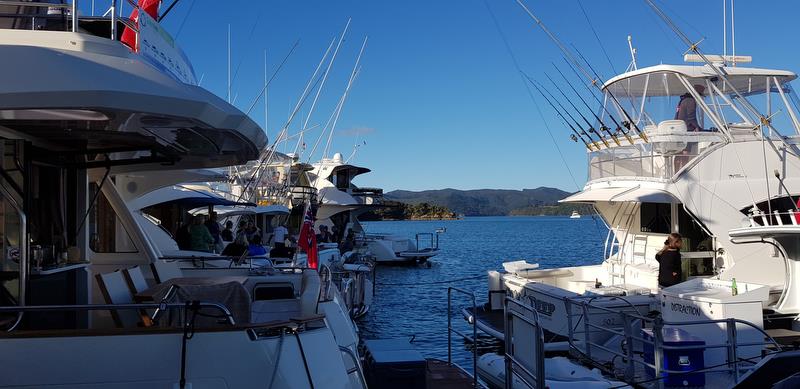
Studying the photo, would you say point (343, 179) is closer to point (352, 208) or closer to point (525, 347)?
point (352, 208)

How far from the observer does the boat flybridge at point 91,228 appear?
4.09 metres

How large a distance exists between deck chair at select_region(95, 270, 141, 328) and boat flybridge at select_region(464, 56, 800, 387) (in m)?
7.66

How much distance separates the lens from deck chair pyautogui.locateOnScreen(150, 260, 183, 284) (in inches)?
325

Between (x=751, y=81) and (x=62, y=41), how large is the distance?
17042 millimetres

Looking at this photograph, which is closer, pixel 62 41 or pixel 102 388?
pixel 102 388

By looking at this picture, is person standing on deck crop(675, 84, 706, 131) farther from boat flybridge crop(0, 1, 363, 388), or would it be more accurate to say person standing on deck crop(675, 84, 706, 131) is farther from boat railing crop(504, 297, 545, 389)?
boat flybridge crop(0, 1, 363, 388)

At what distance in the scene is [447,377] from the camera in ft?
29.1

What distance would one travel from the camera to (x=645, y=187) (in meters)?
16.3

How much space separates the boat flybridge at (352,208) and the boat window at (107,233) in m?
34.0

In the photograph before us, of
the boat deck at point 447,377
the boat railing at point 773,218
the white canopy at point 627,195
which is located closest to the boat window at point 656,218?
the white canopy at point 627,195

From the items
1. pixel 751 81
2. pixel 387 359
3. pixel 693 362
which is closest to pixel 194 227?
pixel 387 359

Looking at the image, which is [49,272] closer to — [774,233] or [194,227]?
[194,227]

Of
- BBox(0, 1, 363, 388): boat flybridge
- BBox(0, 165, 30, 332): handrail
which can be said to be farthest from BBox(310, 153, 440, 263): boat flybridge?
BBox(0, 165, 30, 332): handrail

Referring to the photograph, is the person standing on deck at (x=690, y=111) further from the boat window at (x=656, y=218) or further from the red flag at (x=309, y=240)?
the red flag at (x=309, y=240)
